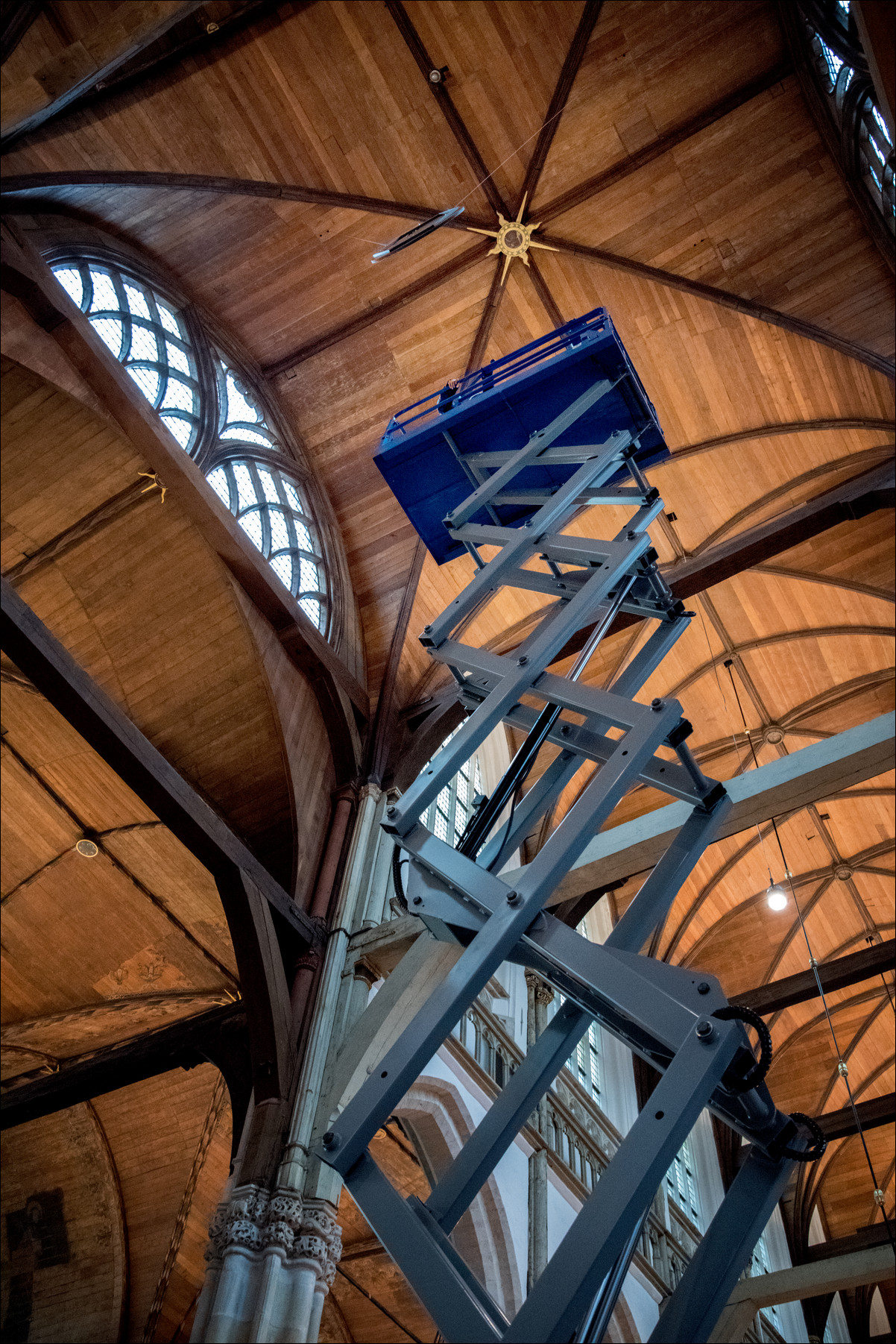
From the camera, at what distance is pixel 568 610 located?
603 centimetres

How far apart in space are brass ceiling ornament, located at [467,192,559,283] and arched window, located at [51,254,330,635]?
4278 mm

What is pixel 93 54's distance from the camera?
34.7 feet

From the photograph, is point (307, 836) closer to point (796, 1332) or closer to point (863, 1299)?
point (796, 1332)

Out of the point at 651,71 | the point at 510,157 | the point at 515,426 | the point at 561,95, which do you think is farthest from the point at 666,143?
the point at 515,426

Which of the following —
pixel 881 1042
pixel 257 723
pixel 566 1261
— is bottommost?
pixel 566 1261

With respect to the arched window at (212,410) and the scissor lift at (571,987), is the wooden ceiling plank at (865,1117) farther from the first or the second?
the scissor lift at (571,987)

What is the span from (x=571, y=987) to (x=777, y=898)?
15515mm

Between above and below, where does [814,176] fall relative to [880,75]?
above

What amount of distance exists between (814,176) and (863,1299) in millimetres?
21300

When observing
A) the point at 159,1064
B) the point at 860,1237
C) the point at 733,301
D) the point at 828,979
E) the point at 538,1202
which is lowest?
the point at 538,1202

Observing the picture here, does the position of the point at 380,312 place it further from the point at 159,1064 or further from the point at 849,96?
the point at 159,1064

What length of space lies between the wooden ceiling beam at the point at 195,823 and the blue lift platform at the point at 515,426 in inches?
135

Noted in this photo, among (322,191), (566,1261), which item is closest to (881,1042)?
(322,191)

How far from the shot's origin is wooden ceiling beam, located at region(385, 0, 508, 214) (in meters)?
13.7
